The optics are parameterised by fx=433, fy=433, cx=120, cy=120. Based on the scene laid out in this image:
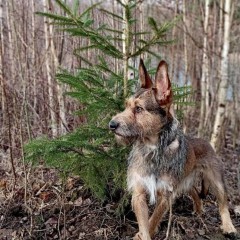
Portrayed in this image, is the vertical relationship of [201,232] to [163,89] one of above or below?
below

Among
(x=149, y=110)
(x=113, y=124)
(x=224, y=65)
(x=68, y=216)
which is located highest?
(x=224, y=65)

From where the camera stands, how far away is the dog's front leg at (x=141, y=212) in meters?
4.22

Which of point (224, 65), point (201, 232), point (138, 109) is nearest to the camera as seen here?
point (138, 109)

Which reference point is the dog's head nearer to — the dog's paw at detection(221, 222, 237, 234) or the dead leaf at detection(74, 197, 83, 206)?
the dead leaf at detection(74, 197, 83, 206)

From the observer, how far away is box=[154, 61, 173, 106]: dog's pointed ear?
13.5 feet

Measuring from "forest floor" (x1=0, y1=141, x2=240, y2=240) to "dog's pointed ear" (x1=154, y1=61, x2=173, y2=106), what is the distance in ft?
4.98

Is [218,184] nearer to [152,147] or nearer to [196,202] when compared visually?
[196,202]

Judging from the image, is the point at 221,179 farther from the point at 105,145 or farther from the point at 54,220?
the point at 54,220

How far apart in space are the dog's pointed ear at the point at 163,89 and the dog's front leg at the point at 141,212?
924 millimetres

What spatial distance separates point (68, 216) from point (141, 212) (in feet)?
3.85

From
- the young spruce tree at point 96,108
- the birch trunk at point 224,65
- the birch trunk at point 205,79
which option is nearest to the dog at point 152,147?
the young spruce tree at point 96,108

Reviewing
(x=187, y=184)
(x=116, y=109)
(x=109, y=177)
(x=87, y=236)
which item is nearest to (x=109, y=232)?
(x=87, y=236)

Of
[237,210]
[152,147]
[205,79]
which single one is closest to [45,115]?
[152,147]

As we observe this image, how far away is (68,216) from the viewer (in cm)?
509
